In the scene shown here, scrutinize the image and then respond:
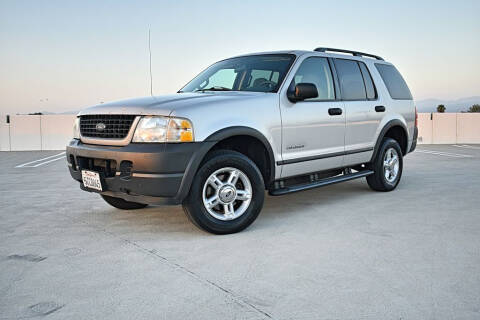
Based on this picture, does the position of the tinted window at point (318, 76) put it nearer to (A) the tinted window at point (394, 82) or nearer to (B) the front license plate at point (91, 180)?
(A) the tinted window at point (394, 82)

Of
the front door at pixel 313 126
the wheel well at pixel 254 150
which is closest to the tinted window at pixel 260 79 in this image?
the front door at pixel 313 126

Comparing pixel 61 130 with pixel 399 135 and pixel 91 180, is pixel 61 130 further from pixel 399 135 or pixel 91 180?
pixel 91 180

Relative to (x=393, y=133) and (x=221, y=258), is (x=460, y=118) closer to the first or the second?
(x=393, y=133)

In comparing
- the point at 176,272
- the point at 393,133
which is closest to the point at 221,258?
the point at 176,272

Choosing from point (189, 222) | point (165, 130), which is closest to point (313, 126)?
point (189, 222)

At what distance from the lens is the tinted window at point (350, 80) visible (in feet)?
18.7

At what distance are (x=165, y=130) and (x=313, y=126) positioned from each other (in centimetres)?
185

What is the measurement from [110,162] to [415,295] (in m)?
2.78

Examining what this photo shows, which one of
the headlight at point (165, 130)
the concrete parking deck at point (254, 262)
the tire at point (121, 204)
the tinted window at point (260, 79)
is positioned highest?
the tinted window at point (260, 79)

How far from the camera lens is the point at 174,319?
2531 millimetres

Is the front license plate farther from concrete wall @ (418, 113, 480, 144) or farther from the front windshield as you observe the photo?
concrete wall @ (418, 113, 480, 144)

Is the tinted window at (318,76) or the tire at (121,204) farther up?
the tinted window at (318,76)

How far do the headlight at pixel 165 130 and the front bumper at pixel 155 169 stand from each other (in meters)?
0.06

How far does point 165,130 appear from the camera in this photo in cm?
398
